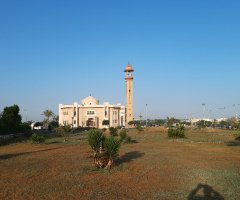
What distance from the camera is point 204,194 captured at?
767 centimetres

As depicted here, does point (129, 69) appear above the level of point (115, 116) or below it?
above

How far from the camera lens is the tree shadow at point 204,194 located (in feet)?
23.9

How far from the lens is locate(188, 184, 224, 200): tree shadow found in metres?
7.29

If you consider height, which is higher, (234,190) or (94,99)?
(94,99)

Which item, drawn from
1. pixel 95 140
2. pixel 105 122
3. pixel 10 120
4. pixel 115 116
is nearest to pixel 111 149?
pixel 95 140

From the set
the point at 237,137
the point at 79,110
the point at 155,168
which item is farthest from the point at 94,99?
the point at 155,168

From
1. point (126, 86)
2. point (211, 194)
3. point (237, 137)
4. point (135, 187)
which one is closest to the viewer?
point (211, 194)

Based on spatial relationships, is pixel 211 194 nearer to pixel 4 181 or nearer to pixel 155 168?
pixel 155 168

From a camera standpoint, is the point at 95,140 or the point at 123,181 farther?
the point at 95,140

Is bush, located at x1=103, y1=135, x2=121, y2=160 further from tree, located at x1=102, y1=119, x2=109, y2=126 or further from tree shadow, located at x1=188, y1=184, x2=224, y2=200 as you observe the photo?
tree, located at x1=102, y1=119, x2=109, y2=126

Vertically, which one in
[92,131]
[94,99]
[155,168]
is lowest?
[155,168]

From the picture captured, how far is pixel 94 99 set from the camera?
8088cm

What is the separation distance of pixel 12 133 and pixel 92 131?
2435 centimetres

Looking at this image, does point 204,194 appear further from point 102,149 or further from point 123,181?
point 102,149
